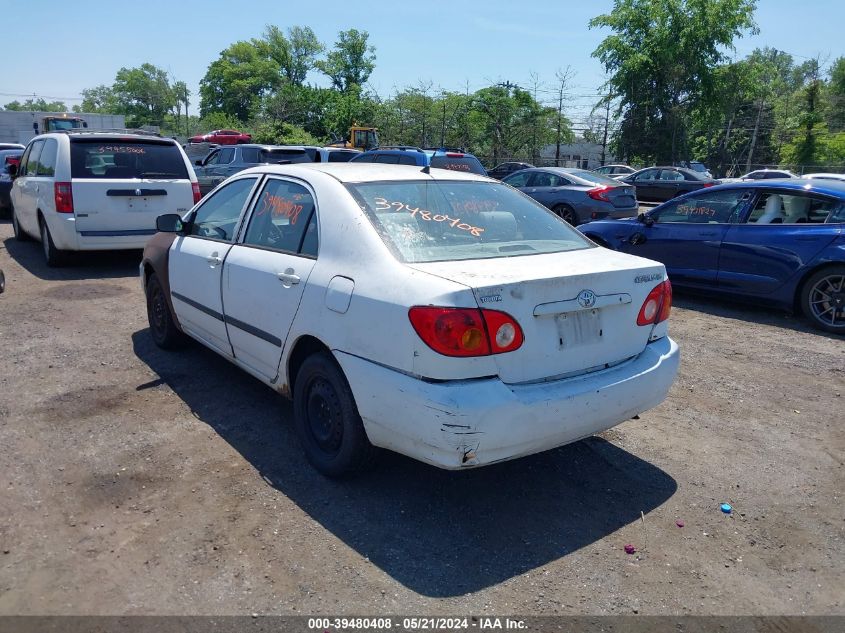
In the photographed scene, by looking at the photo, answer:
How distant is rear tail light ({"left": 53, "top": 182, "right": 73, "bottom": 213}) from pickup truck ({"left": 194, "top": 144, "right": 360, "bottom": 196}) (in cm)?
769

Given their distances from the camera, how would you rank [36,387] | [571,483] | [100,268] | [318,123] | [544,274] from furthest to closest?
[318,123] < [100,268] < [36,387] < [571,483] < [544,274]

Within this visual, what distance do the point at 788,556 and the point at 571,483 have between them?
3.62 feet

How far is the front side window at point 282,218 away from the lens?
402 centimetres

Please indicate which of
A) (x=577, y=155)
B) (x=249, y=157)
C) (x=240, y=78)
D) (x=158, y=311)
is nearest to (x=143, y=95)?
(x=240, y=78)

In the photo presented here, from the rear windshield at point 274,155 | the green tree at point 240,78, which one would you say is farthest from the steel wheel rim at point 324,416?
the green tree at point 240,78

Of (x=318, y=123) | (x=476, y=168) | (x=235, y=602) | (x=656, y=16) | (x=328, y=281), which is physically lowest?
(x=235, y=602)

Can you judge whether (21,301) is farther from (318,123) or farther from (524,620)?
(318,123)

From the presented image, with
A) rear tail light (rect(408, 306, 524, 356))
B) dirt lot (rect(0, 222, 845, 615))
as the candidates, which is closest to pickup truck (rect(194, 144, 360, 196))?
dirt lot (rect(0, 222, 845, 615))

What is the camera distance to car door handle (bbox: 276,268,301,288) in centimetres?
381

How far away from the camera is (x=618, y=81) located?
42.6m

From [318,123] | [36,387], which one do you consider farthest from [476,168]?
[318,123]

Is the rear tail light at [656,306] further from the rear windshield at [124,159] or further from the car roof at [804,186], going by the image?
the rear windshield at [124,159]

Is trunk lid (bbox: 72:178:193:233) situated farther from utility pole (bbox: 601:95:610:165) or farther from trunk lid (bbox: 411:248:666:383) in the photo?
utility pole (bbox: 601:95:610:165)

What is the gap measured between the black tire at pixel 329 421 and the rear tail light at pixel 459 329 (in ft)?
2.21
